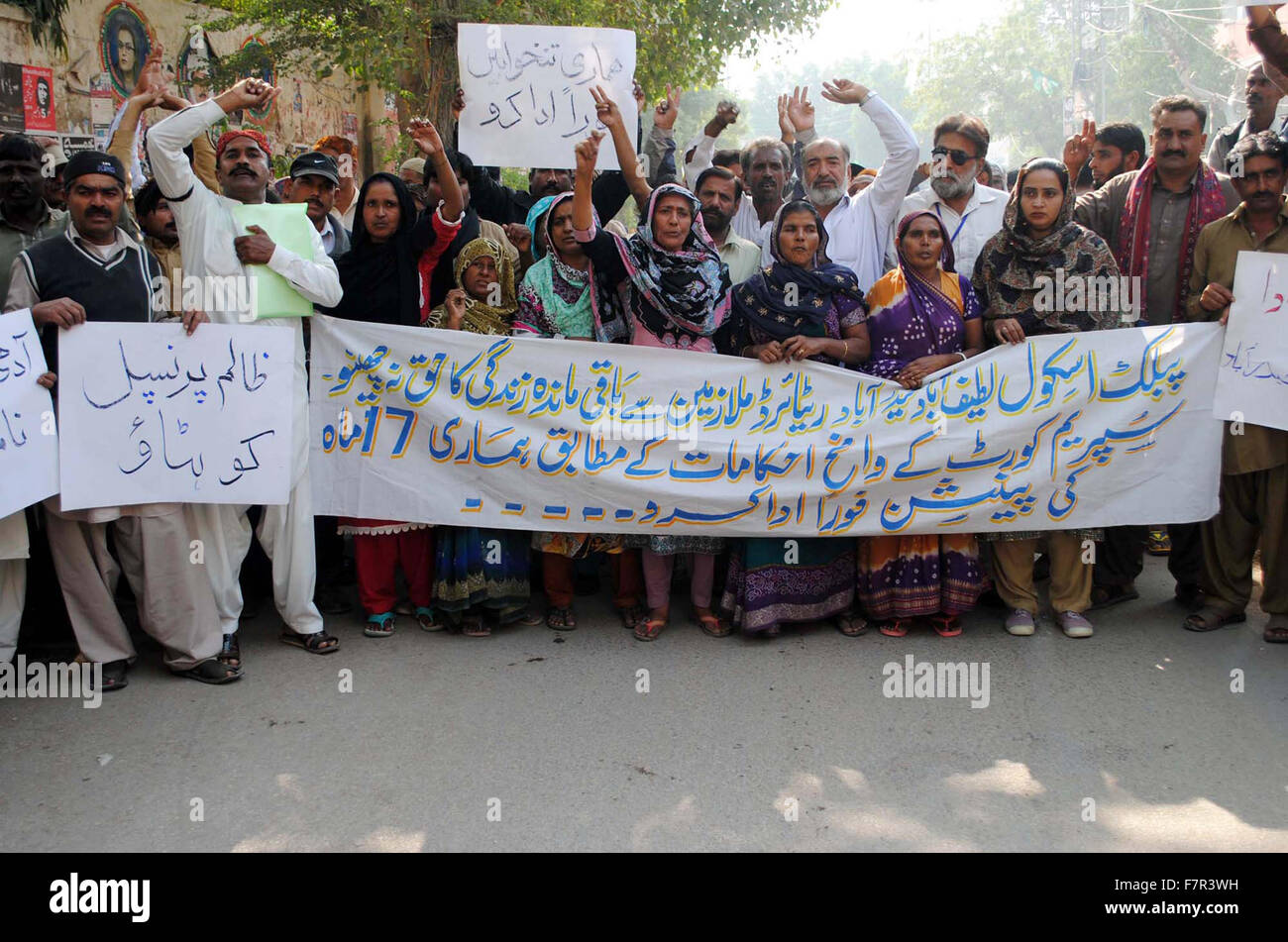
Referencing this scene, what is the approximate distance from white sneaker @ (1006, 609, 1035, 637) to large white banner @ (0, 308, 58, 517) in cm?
382

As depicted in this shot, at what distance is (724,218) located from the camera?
5398 mm

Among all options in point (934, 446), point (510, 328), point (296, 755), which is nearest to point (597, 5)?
point (510, 328)

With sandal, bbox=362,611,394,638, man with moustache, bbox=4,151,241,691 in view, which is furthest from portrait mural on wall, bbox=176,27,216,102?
sandal, bbox=362,611,394,638

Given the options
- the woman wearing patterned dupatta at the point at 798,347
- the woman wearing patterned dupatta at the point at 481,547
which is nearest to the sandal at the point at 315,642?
the woman wearing patterned dupatta at the point at 481,547

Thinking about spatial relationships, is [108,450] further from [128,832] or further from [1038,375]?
[1038,375]

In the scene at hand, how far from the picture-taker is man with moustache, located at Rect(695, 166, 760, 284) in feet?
17.5

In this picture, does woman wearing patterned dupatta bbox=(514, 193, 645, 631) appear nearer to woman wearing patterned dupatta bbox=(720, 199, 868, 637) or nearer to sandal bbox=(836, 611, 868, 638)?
woman wearing patterned dupatta bbox=(720, 199, 868, 637)

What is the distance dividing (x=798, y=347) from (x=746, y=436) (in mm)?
433

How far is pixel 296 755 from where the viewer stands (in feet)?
11.9

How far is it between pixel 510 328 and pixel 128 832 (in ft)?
8.49

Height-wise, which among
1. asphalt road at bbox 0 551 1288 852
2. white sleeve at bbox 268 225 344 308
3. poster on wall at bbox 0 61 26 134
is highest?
poster on wall at bbox 0 61 26 134

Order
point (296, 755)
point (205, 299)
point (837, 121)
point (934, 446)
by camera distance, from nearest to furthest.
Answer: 1. point (296, 755)
2. point (205, 299)
3. point (934, 446)
4. point (837, 121)

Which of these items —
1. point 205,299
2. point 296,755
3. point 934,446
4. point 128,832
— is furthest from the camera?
point 934,446
